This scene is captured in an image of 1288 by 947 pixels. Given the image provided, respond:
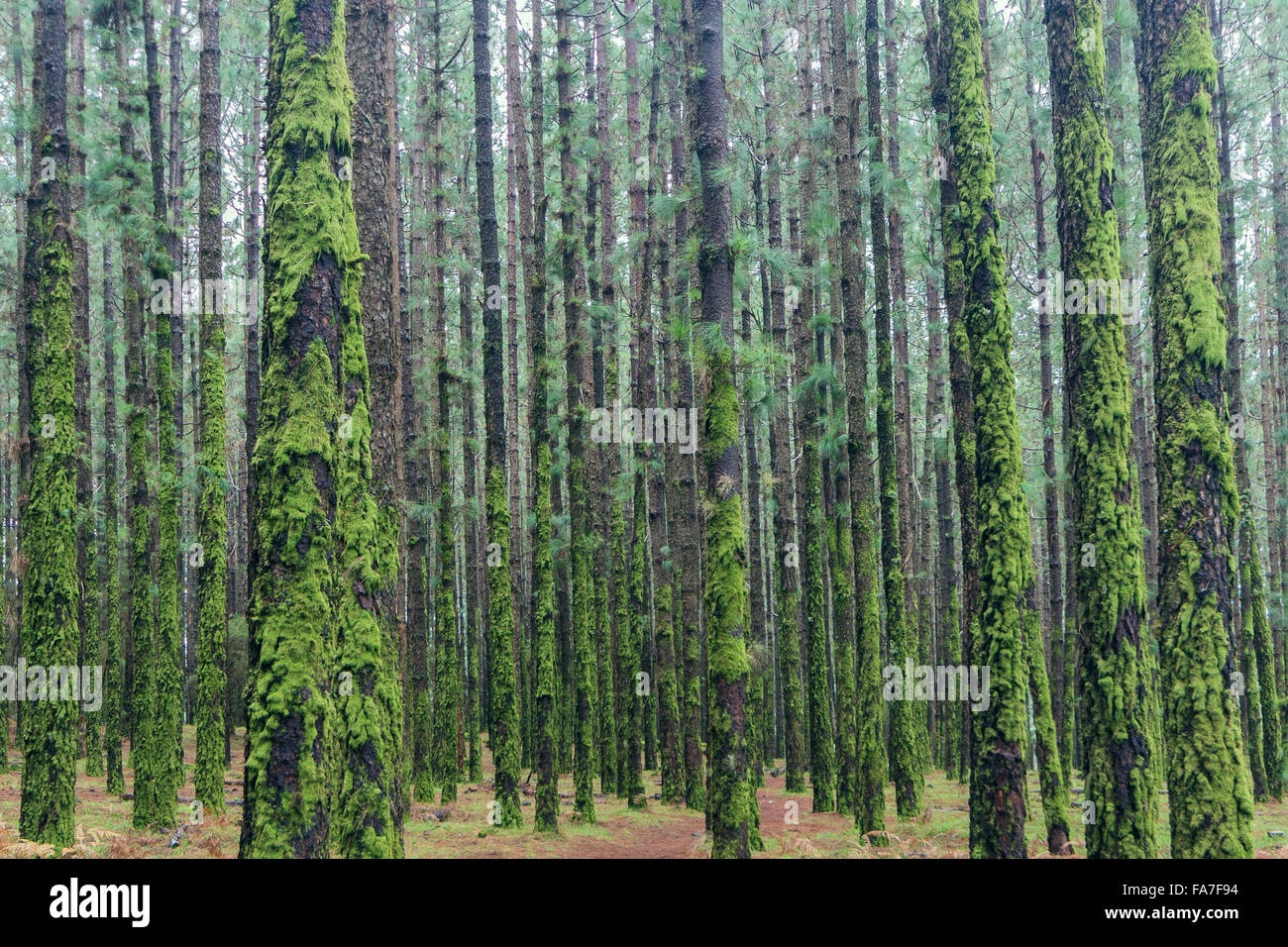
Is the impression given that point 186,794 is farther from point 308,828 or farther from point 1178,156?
point 1178,156

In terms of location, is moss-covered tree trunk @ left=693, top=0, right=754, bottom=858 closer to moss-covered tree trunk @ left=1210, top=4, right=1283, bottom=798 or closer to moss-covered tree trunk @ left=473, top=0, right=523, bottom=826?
moss-covered tree trunk @ left=473, top=0, right=523, bottom=826

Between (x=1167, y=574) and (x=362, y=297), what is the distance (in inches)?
277

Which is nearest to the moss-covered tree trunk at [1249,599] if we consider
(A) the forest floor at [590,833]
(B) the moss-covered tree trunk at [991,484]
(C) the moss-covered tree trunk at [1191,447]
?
(A) the forest floor at [590,833]

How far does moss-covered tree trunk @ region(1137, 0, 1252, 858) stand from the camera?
240 inches

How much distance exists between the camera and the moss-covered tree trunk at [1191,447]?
20.0ft

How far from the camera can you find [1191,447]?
634cm

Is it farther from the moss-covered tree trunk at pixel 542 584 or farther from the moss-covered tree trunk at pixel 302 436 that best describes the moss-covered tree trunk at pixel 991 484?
the moss-covered tree trunk at pixel 542 584

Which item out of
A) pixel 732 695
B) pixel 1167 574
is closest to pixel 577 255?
pixel 732 695

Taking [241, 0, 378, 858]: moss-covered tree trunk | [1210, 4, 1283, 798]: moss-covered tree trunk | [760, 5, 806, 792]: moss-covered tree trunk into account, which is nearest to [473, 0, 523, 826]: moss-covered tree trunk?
[760, 5, 806, 792]: moss-covered tree trunk

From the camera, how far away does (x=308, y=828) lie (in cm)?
483

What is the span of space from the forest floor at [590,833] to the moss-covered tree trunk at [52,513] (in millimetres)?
631

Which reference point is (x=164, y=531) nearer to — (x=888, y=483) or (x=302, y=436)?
(x=302, y=436)

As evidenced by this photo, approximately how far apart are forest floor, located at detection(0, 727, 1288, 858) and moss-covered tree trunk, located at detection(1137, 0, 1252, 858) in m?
4.42

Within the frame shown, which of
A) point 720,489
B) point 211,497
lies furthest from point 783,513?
point 211,497
